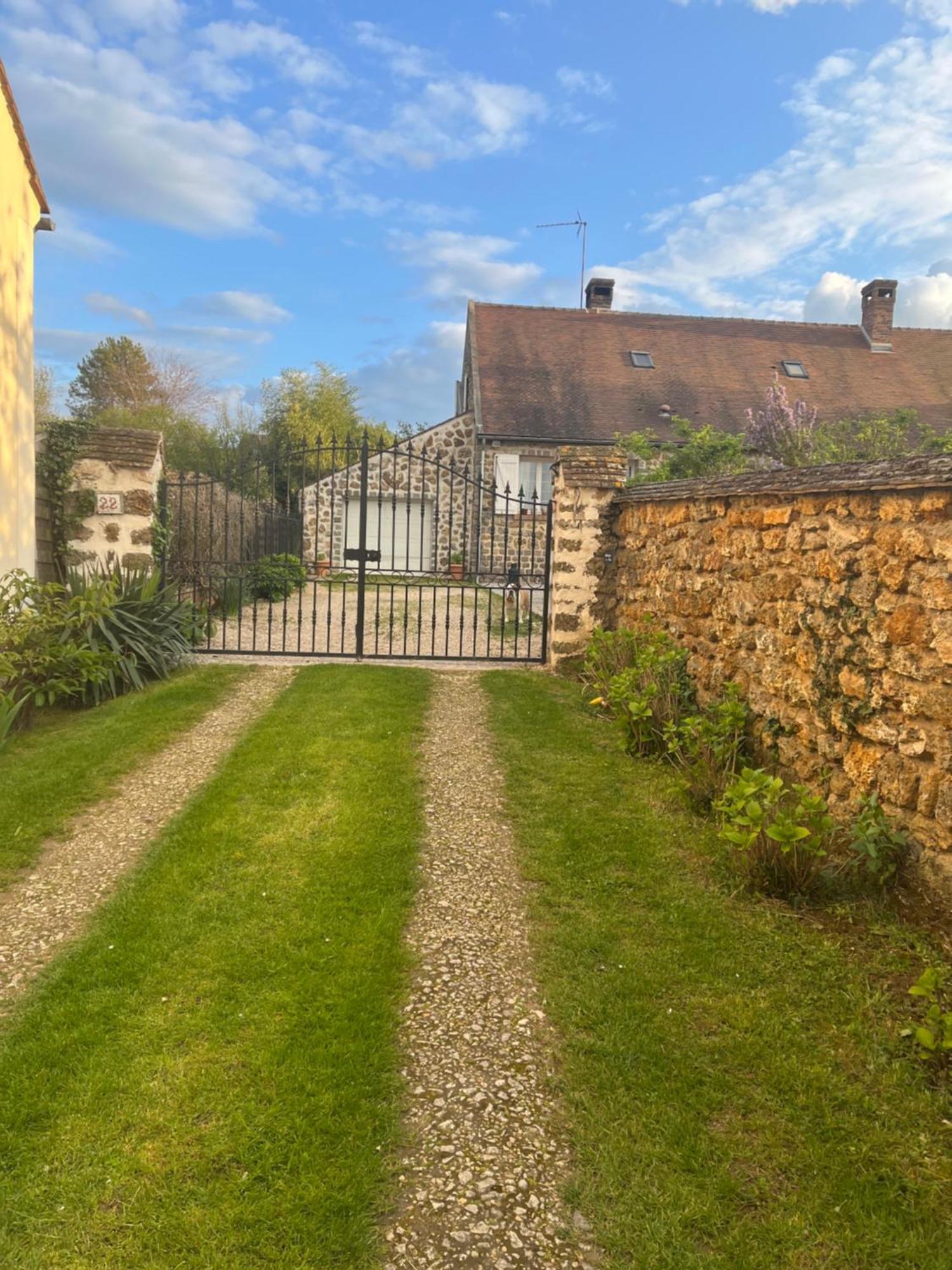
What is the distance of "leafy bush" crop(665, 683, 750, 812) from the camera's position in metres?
4.43

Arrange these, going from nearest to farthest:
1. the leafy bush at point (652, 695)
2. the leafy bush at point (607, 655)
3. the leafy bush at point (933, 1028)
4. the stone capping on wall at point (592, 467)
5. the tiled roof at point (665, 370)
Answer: the leafy bush at point (933, 1028) < the leafy bush at point (652, 695) < the leafy bush at point (607, 655) < the stone capping on wall at point (592, 467) < the tiled roof at point (665, 370)

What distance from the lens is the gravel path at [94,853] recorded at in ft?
10.6

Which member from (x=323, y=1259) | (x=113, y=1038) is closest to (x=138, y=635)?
(x=113, y=1038)

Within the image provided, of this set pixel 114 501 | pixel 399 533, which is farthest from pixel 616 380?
pixel 114 501

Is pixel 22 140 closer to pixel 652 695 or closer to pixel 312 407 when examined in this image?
pixel 652 695

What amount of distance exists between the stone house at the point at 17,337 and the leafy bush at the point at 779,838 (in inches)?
241

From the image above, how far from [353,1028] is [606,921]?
3.96ft

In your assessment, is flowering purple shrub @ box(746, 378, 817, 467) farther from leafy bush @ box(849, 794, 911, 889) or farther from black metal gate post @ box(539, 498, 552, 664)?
leafy bush @ box(849, 794, 911, 889)

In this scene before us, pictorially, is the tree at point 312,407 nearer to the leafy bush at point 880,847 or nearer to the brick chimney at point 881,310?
the brick chimney at point 881,310

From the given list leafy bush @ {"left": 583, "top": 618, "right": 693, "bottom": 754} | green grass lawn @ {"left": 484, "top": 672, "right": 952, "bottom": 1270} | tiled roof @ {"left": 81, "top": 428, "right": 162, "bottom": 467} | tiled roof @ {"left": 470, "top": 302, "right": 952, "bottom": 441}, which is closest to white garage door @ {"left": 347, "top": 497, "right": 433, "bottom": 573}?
tiled roof @ {"left": 470, "top": 302, "right": 952, "bottom": 441}

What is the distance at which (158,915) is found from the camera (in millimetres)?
3379

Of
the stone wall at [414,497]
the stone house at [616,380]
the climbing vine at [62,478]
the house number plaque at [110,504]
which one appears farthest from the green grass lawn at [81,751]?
the stone wall at [414,497]

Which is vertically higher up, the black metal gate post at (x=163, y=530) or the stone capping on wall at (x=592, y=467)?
the stone capping on wall at (x=592, y=467)

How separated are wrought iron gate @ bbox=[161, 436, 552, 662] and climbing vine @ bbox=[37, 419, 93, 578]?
0.84 meters
